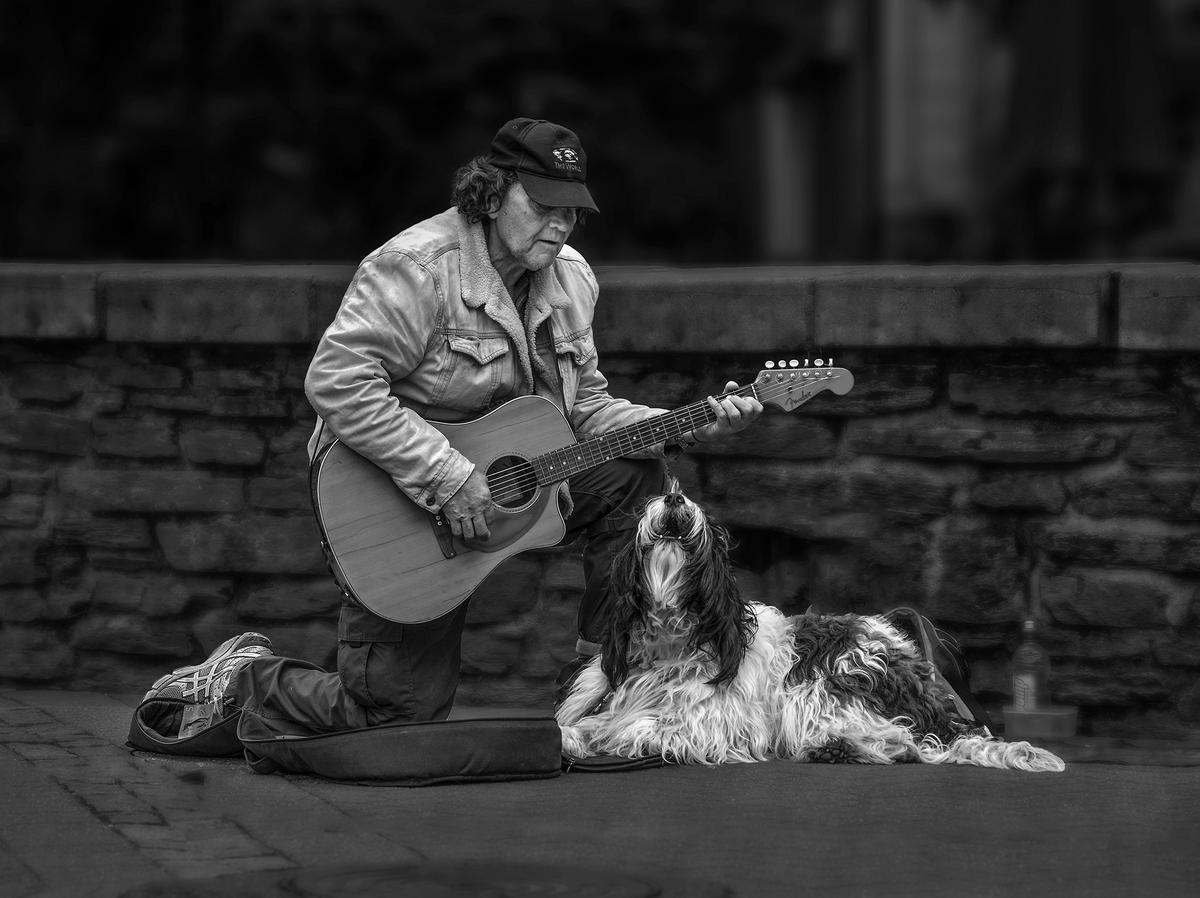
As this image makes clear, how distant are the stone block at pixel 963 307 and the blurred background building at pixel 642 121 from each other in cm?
392

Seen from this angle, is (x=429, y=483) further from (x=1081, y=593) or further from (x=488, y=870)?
(x=1081, y=593)

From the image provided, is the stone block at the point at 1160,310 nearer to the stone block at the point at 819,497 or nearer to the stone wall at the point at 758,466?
the stone wall at the point at 758,466

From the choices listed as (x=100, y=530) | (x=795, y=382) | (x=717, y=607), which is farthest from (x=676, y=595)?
(x=100, y=530)

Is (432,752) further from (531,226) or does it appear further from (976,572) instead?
(976,572)

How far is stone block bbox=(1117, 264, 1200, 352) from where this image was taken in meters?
5.61

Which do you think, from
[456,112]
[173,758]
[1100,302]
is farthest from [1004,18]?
[173,758]

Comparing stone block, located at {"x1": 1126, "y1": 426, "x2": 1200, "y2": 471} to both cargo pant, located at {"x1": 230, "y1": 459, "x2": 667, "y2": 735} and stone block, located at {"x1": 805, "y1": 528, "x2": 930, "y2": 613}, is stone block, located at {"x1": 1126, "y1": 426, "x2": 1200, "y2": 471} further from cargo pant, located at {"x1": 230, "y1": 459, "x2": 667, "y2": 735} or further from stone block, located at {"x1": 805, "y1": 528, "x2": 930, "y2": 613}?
cargo pant, located at {"x1": 230, "y1": 459, "x2": 667, "y2": 735}

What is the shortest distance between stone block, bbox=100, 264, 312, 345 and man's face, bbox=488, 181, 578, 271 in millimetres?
1216

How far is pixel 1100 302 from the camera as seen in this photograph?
225 inches

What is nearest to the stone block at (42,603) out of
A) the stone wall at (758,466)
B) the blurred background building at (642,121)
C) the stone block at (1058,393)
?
the stone wall at (758,466)

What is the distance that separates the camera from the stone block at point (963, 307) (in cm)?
573

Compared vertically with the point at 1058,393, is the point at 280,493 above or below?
below

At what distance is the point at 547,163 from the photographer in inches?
203

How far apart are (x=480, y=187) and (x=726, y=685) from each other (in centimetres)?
147
